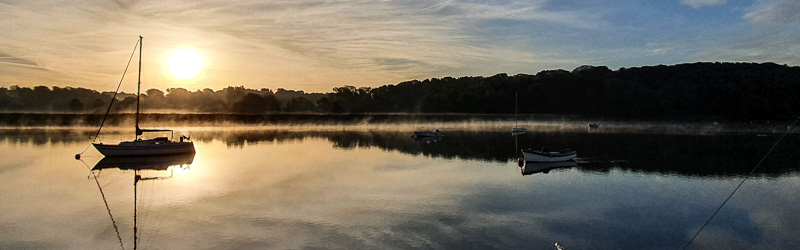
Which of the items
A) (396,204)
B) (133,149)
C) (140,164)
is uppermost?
(133,149)

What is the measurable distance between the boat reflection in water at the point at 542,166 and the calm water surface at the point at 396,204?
1.29ft

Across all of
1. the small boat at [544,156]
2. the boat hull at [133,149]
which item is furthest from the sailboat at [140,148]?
the small boat at [544,156]

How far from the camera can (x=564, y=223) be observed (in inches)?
749

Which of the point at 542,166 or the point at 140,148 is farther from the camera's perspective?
the point at 140,148

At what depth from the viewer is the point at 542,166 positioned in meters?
38.3

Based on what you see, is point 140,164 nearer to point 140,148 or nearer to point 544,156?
point 140,148

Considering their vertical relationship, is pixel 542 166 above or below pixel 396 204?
above

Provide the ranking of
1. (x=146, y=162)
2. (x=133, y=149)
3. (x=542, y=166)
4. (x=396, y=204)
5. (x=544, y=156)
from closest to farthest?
1. (x=396, y=204)
2. (x=542, y=166)
3. (x=544, y=156)
4. (x=146, y=162)
5. (x=133, y=149)

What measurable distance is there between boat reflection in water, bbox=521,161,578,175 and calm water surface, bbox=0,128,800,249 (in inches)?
15.5

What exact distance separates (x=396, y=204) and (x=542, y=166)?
61.8 feet

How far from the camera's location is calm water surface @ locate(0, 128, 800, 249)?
55.2 ft

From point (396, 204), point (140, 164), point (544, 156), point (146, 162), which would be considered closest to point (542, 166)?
point (544, 156)

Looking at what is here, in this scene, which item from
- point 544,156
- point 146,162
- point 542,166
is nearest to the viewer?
point 542,166

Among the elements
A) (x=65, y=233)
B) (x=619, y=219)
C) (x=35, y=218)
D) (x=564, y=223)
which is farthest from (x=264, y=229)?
(x=619, y=219)
